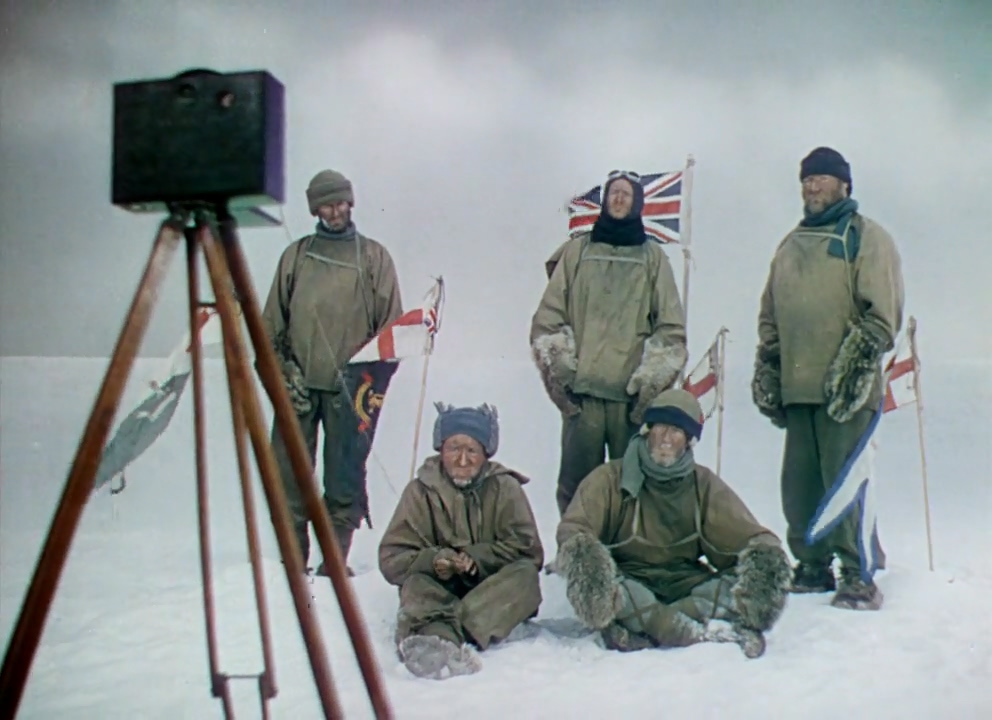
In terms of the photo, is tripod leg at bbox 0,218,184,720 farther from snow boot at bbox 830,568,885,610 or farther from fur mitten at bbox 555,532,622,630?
snow boot at bbox 830,568,885,610

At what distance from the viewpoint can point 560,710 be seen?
2.07 metres

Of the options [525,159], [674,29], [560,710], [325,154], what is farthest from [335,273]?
[560,710]

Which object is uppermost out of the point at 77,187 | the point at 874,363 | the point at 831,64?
the point at 831,64

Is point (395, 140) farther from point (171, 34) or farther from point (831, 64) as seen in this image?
point (831, 64)

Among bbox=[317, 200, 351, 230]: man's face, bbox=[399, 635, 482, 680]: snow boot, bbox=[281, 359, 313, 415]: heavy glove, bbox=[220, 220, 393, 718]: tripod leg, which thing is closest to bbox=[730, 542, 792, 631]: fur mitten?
bbox=[399, 635, 482, 680]: snow boot

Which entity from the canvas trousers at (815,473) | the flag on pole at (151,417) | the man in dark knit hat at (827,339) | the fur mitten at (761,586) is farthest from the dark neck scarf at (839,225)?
the flag on pole at (151,417)

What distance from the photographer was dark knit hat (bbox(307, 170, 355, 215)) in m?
2.47

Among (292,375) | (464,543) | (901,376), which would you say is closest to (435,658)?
(464,543)

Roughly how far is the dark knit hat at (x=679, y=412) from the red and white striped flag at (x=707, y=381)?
0.14 metres

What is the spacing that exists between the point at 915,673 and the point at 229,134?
1733 millimetres

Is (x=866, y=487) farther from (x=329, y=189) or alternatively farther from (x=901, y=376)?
(x=329, y=189)

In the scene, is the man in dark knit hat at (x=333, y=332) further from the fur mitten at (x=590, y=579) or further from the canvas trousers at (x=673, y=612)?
the canvas trousers at (x=673, y=612)

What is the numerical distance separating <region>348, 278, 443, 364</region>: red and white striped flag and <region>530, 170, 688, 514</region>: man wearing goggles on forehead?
0.85 ft

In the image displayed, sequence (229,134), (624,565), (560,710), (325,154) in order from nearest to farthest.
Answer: (229,134)
(560,710)
(624,565)
(325,154)
